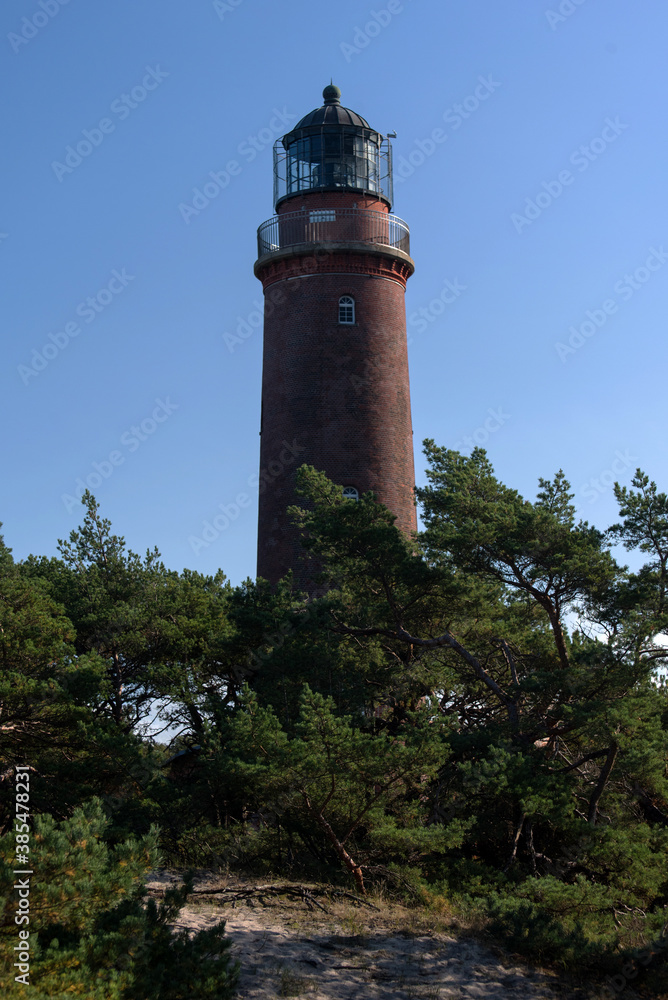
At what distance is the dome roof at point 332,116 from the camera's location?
25828 mm

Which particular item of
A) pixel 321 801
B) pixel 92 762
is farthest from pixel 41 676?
pixel 321 801

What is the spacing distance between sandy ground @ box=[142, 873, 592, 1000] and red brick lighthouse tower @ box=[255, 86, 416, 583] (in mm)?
11266

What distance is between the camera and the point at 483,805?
15.0 m

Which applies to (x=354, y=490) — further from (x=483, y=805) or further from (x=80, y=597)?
(x=483, y=805)

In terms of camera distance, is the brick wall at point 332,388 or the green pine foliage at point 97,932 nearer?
the green pine foliage at point 97,932

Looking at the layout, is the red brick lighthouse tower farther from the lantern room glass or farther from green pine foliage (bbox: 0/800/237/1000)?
green pine foliage (bbox: 0/800/237/1000)

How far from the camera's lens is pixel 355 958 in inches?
448

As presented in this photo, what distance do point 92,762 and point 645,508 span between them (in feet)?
30.0

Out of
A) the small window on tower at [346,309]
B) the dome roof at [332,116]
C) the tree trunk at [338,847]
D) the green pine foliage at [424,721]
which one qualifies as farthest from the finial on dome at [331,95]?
the tree trunk at [338,847]

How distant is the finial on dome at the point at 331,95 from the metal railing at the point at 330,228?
12.0 ft

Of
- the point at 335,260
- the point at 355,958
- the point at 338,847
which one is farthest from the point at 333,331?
the point at 355,958

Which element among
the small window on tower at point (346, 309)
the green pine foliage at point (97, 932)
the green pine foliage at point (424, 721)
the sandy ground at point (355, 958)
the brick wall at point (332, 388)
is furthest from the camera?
the small window on tower at point (346, 309)

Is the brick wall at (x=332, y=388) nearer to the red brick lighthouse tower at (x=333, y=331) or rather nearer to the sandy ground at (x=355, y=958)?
the red brick lighthouse tower at (x=333, y=331)

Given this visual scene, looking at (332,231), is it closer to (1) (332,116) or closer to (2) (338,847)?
(1) (332,116)
